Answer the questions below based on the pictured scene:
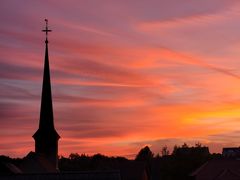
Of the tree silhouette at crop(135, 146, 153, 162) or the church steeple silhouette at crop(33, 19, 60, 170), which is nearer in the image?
the church steeple silhouette at crop(33, 19, 60, 170)

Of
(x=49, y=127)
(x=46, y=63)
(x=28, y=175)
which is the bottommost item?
(x=28, y=175)

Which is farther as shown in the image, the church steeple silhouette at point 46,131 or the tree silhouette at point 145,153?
the tree silhouette at point 145,153

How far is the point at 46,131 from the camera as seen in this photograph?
251 ft

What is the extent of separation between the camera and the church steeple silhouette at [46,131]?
75.4 m

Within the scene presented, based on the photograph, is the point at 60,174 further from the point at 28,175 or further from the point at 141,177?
the point at 141,177

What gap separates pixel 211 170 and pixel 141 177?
12.7m

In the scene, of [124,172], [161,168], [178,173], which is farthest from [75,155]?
[124,172]

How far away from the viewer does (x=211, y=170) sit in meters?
102

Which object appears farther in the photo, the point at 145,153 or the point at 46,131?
the point at 145,153

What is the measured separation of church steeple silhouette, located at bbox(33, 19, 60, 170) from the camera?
7538 cm

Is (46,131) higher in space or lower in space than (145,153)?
lower

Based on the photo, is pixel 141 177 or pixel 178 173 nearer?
pixel 141 177

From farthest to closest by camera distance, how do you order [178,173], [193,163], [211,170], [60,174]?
[193,163] → [178,173] → [211,170] → [60,174]

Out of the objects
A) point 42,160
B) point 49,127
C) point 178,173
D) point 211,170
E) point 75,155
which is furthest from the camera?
point 75,155
